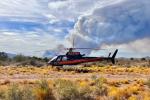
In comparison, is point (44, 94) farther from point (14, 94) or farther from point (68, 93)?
point (14, 94)

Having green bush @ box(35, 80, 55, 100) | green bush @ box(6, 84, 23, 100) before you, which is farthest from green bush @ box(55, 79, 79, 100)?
green bush @ box(6, 84, 23, 100)

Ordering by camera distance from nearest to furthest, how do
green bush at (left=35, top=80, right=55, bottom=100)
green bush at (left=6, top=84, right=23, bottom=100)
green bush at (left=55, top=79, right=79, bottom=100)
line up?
green bush at (left=6, top=84, right=23, bottom=100) → green bush at (left=55, top=79, right=79, bottom=100) → green bush at (left=35, top=80, right=55, bottom=100)

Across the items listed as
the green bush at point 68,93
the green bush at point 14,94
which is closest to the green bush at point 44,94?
the green bush at point 68,93

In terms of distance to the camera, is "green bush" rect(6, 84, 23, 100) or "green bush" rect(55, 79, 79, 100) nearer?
"green bush" rect(6, 84, 23, 100)

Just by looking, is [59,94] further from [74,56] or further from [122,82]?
[74,56]

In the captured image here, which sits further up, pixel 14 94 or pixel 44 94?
pixel 14 94

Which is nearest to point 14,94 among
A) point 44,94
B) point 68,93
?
point 44,94

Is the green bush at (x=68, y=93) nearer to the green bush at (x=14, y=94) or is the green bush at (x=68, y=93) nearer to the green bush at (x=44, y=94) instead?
the green bush at (x=44, y=94)

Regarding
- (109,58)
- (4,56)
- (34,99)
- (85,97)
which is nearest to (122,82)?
(85,97)

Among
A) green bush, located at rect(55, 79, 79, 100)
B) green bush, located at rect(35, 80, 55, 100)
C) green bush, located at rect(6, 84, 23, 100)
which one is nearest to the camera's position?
green bush, located at rect(6, 84, 23, 100)

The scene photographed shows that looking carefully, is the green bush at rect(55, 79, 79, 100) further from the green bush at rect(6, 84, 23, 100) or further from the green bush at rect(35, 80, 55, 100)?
the green bush at rect(6, 84, 23, 100)

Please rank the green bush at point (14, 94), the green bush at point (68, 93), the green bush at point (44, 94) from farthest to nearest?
the green bush at point (44, 94), the green bush at point (68, 93), the green bush at point (14, 94)

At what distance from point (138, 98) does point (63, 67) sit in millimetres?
40831

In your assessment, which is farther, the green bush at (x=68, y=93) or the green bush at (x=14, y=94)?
the green bush at (x=68, y=93)
